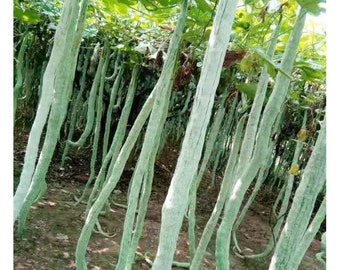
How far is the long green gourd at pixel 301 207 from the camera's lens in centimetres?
75

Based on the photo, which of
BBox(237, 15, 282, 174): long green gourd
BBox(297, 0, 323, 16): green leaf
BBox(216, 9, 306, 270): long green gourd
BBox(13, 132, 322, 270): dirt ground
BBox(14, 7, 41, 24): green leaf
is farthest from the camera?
BBox(14, 7, 41, 24): green leaf

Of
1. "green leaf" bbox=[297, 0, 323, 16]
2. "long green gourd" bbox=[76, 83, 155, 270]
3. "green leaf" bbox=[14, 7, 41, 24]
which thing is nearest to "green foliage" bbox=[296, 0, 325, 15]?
"green leaf" bbox=[297, 0, 323, 16]

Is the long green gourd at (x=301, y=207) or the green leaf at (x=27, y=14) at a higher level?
the green leaf at (x=27, y=14)

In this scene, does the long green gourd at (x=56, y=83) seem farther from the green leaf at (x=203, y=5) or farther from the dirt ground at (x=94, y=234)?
the dirt ground at (x=94, y=234)

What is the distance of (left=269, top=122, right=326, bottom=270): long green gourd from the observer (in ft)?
2.45

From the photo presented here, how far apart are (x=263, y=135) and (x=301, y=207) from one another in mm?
321

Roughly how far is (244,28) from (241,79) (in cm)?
142

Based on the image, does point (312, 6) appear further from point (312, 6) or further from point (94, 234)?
point (94, 234)

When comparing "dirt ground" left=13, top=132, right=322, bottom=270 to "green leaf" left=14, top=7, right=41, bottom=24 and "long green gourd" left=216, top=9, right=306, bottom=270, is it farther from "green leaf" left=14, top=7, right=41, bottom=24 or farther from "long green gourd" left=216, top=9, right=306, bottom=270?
"green leaf" left=14, top=7, right=41, bottom=24

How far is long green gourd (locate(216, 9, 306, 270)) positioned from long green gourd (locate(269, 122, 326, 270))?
239 mm

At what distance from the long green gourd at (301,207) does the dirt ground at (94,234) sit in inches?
56.2

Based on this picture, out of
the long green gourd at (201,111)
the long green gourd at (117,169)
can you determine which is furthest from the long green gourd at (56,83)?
the long green gourd at (201,111)

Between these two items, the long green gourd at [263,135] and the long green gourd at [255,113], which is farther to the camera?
the long green gourd at [255,113]
